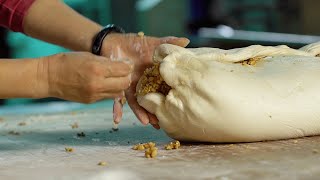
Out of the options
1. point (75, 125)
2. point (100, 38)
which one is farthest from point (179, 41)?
point (75, 125)

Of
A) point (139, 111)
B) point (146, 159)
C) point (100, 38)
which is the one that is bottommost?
point (146, 159)

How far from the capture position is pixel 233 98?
1187mm

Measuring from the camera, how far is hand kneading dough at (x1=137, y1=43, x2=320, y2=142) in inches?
47.1

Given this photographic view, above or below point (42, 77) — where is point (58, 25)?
above

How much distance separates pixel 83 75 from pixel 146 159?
0.22m

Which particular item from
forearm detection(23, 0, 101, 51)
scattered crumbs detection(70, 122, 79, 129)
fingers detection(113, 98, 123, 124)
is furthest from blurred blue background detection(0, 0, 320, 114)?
fingers detection(113, 98, 123, 124)

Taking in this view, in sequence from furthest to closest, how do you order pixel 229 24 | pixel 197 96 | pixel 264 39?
pixel 229 24
pixel 264 39
pixel 197 96

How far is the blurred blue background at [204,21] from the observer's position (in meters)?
3.85

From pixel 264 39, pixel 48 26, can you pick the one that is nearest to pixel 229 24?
pixel 264 39

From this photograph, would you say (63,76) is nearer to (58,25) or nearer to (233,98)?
(233,98)

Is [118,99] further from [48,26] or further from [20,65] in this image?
[48,26]

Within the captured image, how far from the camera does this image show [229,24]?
4223 millimetres

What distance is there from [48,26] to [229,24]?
8.93ft

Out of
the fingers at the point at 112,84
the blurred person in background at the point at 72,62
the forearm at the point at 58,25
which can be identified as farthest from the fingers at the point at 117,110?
the forearm at the point at 58,25
